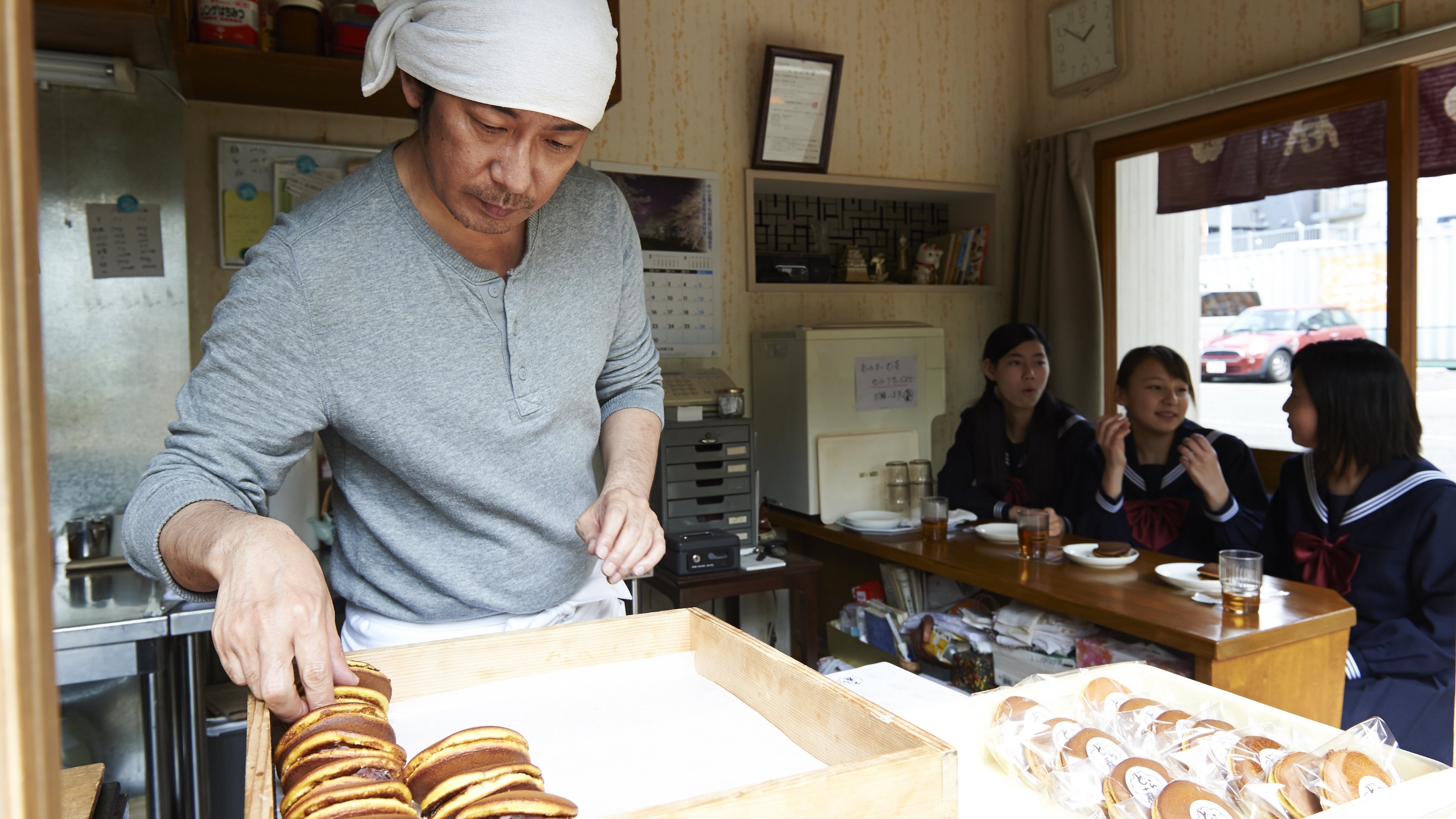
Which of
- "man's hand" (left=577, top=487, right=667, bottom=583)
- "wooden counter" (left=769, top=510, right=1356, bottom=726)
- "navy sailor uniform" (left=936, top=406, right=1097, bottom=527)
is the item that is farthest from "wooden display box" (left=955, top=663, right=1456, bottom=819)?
"navy sailor uniform" (left=936, top=406, right=1097, bottom=527)

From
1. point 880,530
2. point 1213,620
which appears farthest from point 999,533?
point 1213,620

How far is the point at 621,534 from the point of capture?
969mm

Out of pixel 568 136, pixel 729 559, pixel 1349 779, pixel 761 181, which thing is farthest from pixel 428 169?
pixel 761 181

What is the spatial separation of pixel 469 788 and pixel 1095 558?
6.48 feet

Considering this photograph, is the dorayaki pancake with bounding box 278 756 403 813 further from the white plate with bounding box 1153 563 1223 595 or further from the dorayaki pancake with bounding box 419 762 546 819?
the white plate with bounding box 1153 563 1223 595

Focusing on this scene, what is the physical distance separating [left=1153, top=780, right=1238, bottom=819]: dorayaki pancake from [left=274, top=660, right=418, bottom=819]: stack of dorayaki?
55 cm

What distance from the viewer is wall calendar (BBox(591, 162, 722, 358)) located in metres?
3.19

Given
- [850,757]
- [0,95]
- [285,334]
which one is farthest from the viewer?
[285,334]

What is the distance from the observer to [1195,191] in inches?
127

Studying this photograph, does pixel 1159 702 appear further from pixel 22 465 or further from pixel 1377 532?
pixel 1377 532

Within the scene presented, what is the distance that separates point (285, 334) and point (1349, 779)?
1007 mm

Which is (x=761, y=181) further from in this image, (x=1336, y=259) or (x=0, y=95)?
(x=0, y=95)

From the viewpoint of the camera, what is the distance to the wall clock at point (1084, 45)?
11.0ft

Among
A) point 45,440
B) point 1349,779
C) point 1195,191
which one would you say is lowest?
point 1349,779
